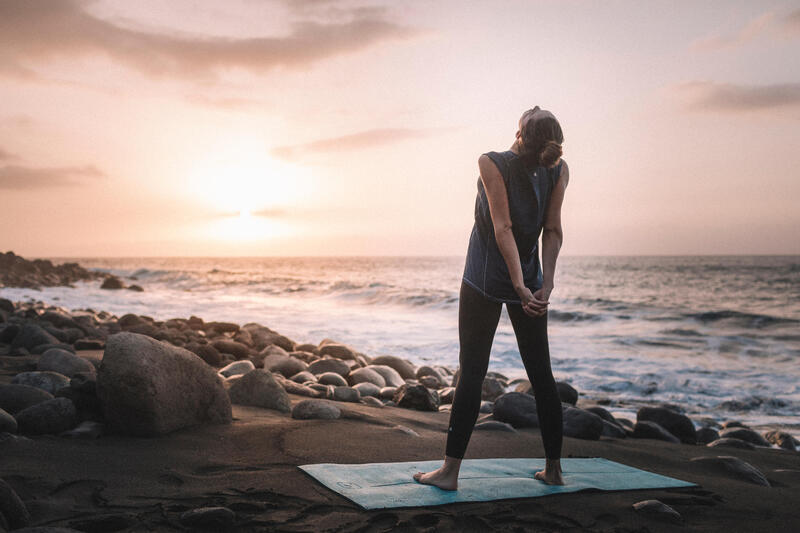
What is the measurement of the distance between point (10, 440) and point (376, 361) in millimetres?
6489

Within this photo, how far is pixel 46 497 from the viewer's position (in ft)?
8.66

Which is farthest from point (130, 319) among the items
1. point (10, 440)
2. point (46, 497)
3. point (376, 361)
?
point (46, 497)

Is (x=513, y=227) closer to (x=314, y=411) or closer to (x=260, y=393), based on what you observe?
A: (x=314, y=411)

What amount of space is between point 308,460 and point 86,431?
144 centimetres

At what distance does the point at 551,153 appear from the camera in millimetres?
3010

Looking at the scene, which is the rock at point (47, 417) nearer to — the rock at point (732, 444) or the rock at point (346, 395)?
the rock at point (346, 395)

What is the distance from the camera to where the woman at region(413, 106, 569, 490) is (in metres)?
3.10

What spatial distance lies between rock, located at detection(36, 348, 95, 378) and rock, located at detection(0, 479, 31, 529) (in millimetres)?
3664

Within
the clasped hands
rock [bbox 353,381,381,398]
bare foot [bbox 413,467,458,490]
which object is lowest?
rock [bbox 353,381,381,398]

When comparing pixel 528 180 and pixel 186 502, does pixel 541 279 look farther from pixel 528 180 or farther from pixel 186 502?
pixel 186 502

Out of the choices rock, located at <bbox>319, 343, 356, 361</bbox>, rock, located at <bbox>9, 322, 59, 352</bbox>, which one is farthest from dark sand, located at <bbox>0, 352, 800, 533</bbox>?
rock, located at <bbox>319, 343, 356, 361</bbox>

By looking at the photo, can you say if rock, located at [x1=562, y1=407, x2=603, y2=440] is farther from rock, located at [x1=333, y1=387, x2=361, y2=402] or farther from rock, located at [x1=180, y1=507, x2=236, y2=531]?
rock, located at [x1=180, y1=507, x2=236, y2=531]

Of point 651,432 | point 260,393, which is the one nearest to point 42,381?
point 260,393

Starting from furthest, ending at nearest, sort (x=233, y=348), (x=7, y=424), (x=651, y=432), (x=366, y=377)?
(x=233, y=348) < (x=366, y=377) < (x=651, y=432) < (x=7, y=424)
